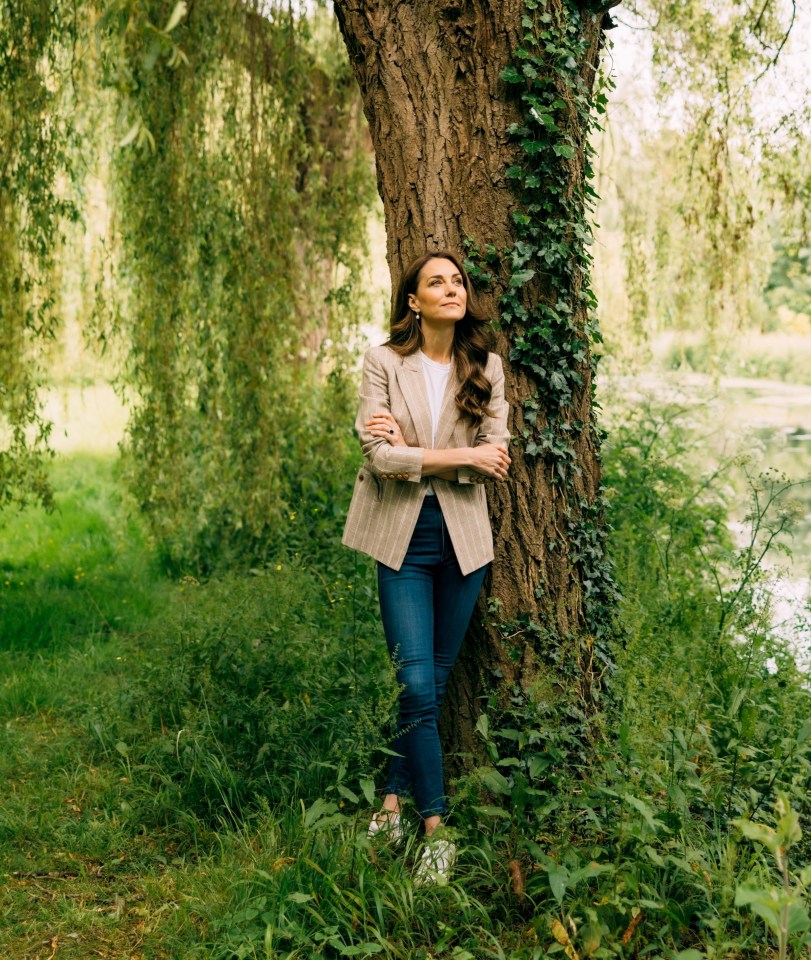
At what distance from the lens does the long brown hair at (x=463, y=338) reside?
3.20 metres

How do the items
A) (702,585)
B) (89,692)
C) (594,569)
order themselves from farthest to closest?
1. (702,585)
2. (89,692)
3. (594,569)

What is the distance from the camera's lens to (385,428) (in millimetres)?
3150

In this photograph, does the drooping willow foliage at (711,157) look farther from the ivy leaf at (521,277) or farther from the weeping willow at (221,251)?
the ivy leaf at (521,277)

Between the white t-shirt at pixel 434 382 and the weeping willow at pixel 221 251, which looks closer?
the white t-shirt at pixel 434 382

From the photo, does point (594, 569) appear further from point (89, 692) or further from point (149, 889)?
point (89, 692)

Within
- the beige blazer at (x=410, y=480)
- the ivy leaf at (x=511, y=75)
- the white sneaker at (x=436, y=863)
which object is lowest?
the white sneaker at (x=436, y=863)

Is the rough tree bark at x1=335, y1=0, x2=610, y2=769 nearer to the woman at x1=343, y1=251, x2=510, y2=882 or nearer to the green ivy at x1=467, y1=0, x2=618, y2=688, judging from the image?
the green ivy at x1=467, y1=0, x2=618, y2=688

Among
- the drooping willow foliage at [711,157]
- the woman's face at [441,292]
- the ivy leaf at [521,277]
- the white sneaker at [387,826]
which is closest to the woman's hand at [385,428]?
the woman's face at [441,292]

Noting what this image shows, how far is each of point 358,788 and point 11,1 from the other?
4399mm

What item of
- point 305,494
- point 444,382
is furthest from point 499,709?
point 305,494

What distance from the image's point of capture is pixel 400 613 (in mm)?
3148

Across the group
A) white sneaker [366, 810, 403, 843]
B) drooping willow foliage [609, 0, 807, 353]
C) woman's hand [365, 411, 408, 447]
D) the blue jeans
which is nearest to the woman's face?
woman's hand [365, 411, 408, 447]

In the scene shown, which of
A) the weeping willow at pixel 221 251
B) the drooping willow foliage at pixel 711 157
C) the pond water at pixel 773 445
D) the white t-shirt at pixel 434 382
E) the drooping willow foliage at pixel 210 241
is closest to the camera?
the white t-shirt at pixel 434 382

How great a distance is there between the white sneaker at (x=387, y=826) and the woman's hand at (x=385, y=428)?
3.82 feet
